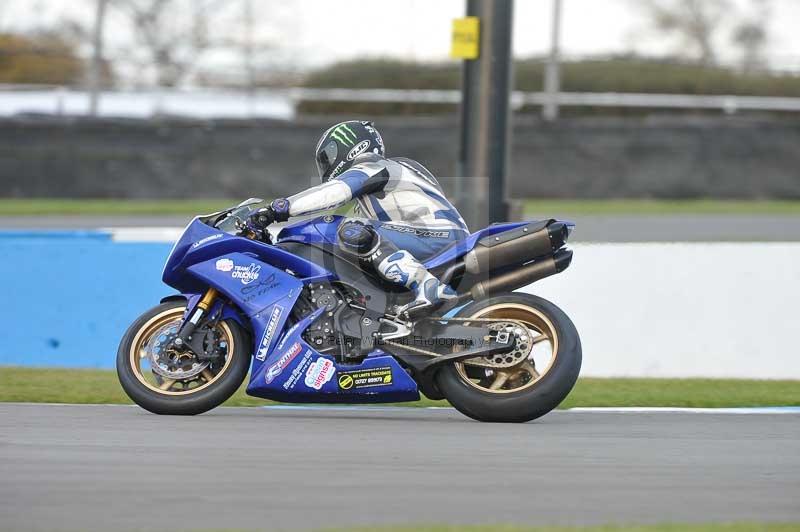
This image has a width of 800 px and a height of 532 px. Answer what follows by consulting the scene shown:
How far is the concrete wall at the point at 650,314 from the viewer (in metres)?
9.46

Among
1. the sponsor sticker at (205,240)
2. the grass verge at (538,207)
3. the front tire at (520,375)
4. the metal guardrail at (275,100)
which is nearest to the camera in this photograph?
the front tire at (520,375)

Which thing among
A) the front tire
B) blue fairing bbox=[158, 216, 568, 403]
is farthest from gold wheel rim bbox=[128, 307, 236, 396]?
the front tire

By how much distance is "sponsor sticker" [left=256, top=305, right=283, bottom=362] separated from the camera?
6.78 metres

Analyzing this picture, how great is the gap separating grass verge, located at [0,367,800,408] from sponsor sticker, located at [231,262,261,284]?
3.92 ft

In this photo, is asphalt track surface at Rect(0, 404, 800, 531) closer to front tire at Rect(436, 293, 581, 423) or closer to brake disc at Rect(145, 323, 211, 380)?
front tire at Rect(436, 293, 581, 423)

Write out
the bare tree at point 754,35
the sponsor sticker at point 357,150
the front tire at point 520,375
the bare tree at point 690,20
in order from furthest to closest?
the bare tree at point 690,20, the bare tree at point 754,35, the sponsor sticker at point 357,150, the front tire at point 520,375

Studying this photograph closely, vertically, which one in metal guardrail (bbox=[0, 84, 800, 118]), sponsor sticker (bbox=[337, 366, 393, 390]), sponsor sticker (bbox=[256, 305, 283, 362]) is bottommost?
metal guardrail (bbox=[0, 84, 800, 118])

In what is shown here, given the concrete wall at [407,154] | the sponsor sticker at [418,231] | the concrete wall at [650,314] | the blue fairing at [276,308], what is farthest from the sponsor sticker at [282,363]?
the concrete wall at [407,154]

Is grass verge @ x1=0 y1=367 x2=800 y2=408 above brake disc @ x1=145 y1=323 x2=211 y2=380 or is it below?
below

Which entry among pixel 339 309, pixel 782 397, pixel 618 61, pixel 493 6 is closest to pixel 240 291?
pixel 339 309

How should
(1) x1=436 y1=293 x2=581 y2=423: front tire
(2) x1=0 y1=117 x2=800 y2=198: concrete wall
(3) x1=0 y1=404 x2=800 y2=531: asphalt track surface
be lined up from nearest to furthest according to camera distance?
(3) x1=0 y1=404 x2=800 y2=531: asphalt track surface, (1) x1=436 y1=293 x2=581 y2=423: front tire, (2) x1=0 y1=117 x2=800 y2=198: concrete wall

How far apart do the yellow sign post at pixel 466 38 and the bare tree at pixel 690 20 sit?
17.6 metres

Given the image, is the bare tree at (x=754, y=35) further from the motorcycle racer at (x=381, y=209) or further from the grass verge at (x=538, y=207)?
A: the motorcycle racer at (x=381, y=209)

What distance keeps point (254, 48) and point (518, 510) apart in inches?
807
